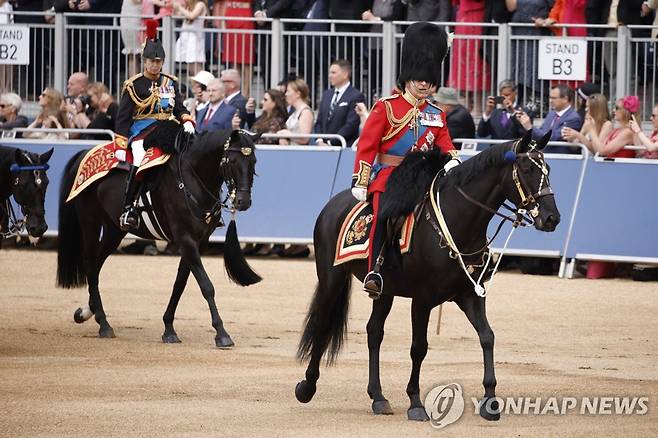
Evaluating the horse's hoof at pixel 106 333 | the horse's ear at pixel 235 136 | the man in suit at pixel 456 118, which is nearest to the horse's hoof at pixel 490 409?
the horse's ear at pixel 235 136

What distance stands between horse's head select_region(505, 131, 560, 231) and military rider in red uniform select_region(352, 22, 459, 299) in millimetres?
628

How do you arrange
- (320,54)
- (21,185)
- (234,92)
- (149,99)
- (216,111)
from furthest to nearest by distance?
(320,54)
(234,92)
(216,111)
(149,99)
(21,185)

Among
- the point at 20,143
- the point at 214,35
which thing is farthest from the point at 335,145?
the point at 20,143

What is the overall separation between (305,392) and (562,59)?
31.4 ft

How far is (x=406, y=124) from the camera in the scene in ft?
33.8

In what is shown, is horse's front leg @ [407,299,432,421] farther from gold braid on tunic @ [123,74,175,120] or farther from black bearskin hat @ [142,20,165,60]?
black bearskin hat @ [142,20,165,60]

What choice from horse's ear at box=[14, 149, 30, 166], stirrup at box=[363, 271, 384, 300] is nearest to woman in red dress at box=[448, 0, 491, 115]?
horse's ear at box=[14, 149, 30, 166]

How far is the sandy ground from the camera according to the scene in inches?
378

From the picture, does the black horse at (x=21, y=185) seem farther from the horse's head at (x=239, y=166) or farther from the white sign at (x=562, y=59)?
the white sign at (x=562, y=59)

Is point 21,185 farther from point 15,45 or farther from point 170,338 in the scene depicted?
point 15,45

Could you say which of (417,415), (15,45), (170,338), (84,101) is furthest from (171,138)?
(15,45)

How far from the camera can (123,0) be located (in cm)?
2228

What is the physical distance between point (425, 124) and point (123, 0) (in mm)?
12748

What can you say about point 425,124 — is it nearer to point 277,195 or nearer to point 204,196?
point 204,196
